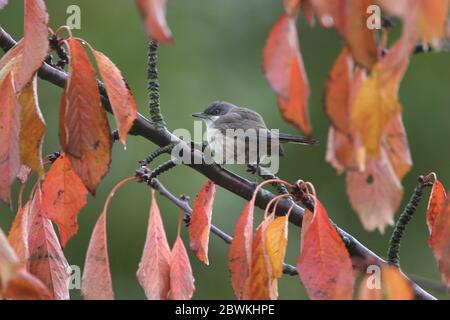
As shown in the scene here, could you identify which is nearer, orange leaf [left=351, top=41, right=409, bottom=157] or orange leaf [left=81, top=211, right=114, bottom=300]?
orange leaf [left=351, top=41, right=409, bottom=157]

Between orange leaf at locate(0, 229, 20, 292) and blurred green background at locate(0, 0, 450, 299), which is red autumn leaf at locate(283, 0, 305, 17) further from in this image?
blurred green background at locate(0, 0, 450, 299)

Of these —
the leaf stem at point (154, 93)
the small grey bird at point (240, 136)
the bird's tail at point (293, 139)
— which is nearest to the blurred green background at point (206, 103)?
the small grey bird at point (240, 136)

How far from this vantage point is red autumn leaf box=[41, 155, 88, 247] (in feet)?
6.62

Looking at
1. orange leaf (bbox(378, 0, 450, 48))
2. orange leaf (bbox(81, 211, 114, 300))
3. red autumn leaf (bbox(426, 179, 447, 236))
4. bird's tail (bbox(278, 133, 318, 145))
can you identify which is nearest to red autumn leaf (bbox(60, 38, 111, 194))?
orange leaf (bbox(81, 211, 114, 300))

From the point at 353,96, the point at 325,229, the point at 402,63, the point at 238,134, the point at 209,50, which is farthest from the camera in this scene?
the point at 209,50

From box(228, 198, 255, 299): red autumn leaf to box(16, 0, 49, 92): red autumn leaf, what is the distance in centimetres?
59

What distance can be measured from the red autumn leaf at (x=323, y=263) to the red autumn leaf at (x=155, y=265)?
1.24 ft

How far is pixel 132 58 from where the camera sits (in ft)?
25.8

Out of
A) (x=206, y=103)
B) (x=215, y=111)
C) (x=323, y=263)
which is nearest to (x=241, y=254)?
(x=323, y=263)

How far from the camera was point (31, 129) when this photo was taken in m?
1.81

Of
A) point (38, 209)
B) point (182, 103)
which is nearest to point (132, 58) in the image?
point (182, 103)

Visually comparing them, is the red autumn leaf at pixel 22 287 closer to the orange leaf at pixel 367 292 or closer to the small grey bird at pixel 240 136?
the orange leaf at pixel 367 292
